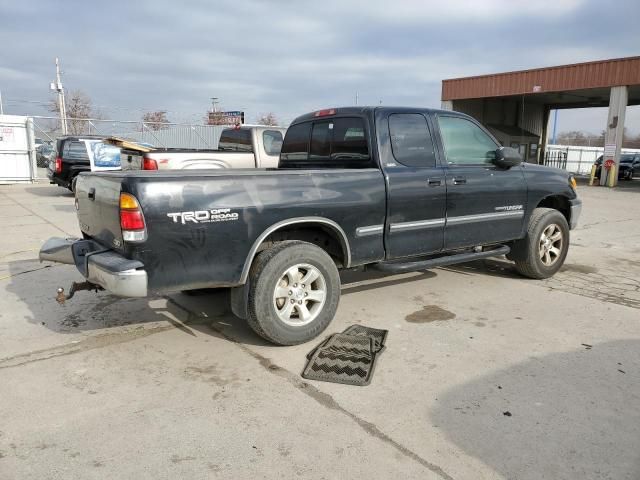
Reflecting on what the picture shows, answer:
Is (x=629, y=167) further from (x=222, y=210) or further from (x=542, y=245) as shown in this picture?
(x=222, y=210)

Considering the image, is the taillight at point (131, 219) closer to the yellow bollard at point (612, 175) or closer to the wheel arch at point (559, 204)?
the wheel arch at point (559, 204)

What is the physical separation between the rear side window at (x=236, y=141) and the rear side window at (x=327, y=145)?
3.85m

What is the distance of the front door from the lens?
5023 millimetres

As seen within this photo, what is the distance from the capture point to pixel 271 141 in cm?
972

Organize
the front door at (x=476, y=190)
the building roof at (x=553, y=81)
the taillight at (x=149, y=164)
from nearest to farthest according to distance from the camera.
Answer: the front door at (x=476, y=190) → the taillight at (x=149, y=164) → the building roof at (x=553, y=81)

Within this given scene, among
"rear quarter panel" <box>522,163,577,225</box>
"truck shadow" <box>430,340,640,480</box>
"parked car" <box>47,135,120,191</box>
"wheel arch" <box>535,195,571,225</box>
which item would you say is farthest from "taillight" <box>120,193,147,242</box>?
"parked car" <box>47,135,120,191</box>

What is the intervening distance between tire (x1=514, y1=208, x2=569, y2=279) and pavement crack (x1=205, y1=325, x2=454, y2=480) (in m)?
3.55

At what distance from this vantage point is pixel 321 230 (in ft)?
14.5

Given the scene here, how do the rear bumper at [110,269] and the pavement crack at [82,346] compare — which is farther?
the pavement crack at [82,346]

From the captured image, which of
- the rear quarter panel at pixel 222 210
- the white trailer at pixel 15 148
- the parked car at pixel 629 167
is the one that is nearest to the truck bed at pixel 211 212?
the rear quarter panel at pixel 222 210

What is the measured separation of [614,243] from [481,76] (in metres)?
19.0

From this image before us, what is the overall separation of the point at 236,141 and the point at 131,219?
6861 mm

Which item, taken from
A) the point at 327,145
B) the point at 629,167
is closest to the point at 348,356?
the point at 327,145

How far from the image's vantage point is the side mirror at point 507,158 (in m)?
5.27
